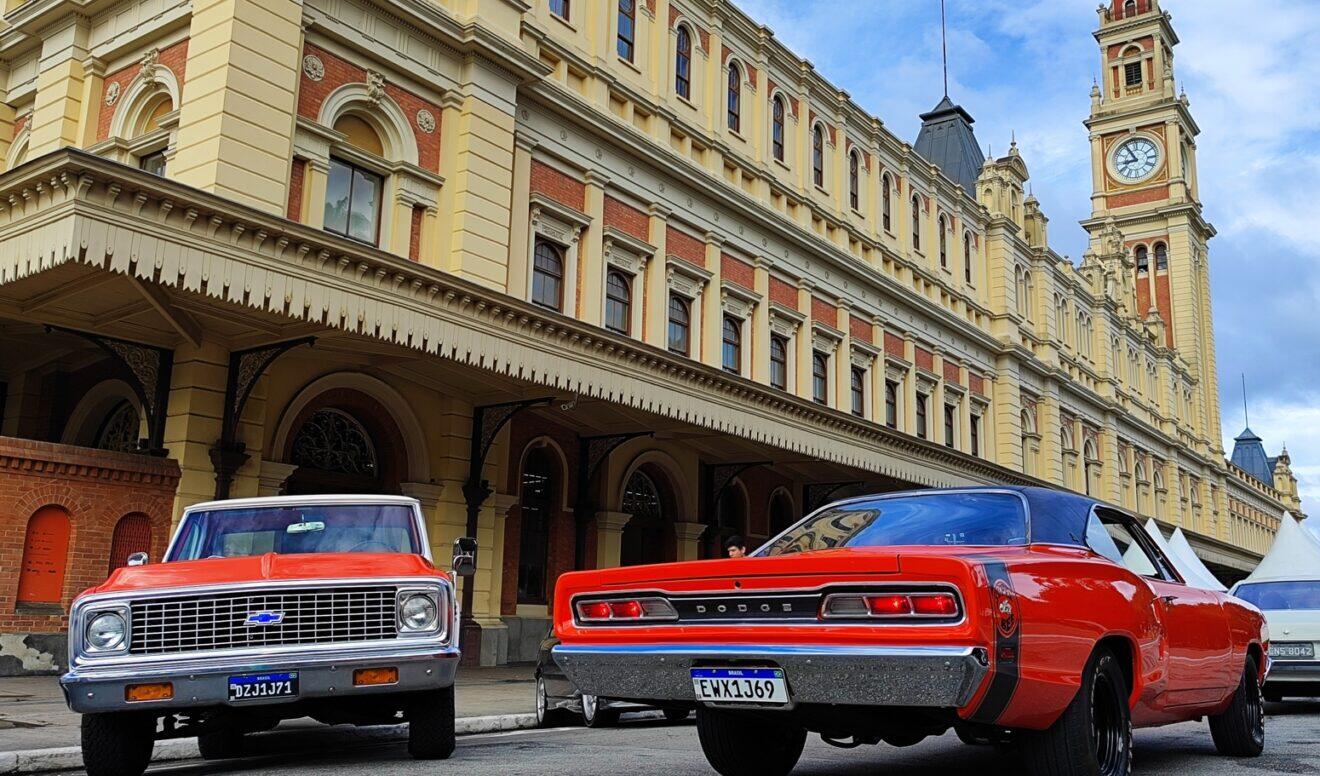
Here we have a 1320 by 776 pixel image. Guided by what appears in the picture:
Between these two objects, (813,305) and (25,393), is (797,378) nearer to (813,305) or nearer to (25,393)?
(813,305)

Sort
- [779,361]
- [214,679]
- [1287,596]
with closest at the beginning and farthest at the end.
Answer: [214,679] → [1287,596] → [779,361]

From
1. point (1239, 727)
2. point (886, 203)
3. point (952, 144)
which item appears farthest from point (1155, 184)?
point (1239, 727)

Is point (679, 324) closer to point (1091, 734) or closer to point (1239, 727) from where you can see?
point (1239, 727)

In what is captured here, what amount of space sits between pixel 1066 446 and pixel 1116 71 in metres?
36.3

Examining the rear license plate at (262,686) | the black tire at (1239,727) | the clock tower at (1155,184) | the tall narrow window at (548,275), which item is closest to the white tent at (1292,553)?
the tall narrow window at (548,275)

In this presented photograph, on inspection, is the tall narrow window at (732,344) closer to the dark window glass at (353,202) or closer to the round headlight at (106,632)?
the dark window glass at (353,202)

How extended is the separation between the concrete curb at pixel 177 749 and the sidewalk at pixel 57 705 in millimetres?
168

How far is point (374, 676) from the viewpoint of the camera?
6.44 metres

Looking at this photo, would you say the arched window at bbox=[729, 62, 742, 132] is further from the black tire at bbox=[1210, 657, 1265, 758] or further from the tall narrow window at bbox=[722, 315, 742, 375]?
the black tire at bbox=[1210, 657, 1265, 758]


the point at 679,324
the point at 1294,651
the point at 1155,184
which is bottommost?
the point at 1294,651

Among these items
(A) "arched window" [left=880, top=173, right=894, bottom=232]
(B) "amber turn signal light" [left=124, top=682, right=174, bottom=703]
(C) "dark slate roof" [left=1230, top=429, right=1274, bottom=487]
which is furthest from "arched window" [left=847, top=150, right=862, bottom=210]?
(C) "dark slate roof" [left=1230, top=429, right=1274, bottom=487]

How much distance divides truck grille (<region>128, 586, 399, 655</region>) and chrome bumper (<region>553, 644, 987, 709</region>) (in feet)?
5.57

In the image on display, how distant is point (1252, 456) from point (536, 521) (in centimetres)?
10110

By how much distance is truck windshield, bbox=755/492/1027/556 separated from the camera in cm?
582
